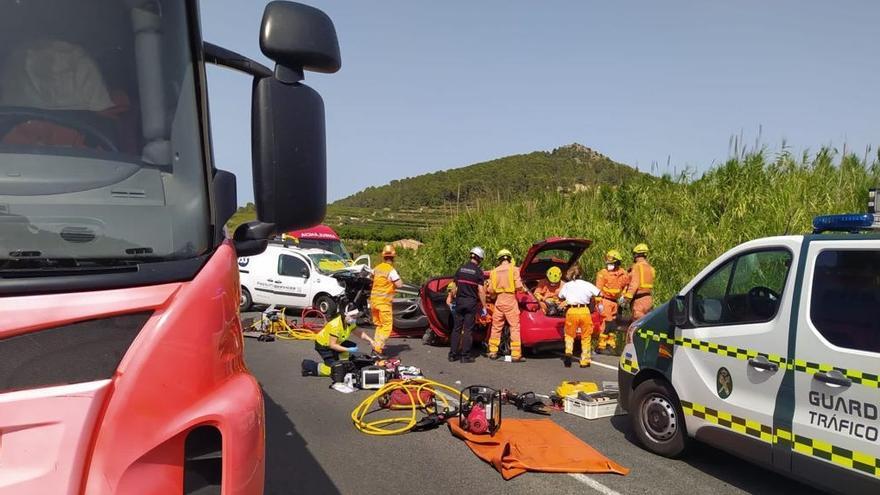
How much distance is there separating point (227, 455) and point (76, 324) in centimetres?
58

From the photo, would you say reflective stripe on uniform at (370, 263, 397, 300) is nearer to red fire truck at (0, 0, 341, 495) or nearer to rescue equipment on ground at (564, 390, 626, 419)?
rescue equipment on ground at (564, 390, 626, 419)

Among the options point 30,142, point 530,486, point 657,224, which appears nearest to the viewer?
point 30,142

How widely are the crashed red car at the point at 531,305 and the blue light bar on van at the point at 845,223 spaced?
6040 millimetres

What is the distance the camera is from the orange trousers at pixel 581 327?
954 cm

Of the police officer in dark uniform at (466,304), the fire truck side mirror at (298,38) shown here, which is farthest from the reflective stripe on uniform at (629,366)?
the fire truck side mirror at (298,38)

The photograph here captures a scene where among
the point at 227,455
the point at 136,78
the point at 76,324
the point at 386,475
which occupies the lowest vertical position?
the point at 386,475

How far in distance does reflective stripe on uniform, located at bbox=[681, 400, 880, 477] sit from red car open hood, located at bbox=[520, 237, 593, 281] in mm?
5668

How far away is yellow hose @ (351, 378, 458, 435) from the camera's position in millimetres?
6266

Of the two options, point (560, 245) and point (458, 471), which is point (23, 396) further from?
point (560, 245)

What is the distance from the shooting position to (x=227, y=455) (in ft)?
5.94

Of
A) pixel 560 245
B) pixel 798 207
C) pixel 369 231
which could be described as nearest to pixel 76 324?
pixel 560 245

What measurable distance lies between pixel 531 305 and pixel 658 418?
5.19 meters

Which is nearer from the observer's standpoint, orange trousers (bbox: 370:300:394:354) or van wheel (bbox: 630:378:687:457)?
van wheel (bbox: 630:378:687:457)

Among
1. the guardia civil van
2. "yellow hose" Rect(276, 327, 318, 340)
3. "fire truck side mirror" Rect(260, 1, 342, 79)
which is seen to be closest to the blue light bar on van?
the guardia civil van
